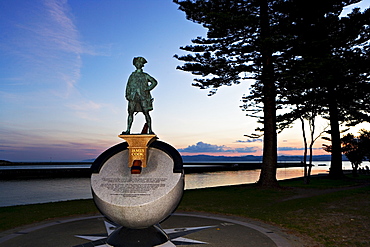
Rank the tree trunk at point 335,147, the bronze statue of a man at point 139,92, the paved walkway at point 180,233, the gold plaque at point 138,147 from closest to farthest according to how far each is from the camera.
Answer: the paved walkway at point 180,233
the gold plaque at point 138,147
the bronze statue of a man at point 139,92
the tree trunk at point 335,147

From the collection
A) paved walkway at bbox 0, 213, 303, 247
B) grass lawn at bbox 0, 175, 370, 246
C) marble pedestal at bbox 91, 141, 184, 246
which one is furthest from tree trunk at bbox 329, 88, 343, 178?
marble pedestal at bbox 91, 141, 184, 246

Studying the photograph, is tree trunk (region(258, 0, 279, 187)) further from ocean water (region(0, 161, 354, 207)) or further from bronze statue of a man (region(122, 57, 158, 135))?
ocean water (region(0, 161, 354, 207))

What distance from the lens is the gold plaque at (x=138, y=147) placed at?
920cm

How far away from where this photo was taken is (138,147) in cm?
930

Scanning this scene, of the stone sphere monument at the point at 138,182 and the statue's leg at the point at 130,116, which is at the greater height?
the statue's leg at the point at 130,116

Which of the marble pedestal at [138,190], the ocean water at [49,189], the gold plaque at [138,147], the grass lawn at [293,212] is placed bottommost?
the ocean water at [49,189]

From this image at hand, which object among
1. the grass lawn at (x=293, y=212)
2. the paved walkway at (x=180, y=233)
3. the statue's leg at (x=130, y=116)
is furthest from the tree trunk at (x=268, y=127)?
the statue's leg at (x=130, y=116)

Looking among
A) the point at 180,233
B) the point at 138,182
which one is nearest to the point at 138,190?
the point at 138,182

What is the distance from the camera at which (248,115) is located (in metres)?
26.9

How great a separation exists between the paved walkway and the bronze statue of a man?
3116 mm

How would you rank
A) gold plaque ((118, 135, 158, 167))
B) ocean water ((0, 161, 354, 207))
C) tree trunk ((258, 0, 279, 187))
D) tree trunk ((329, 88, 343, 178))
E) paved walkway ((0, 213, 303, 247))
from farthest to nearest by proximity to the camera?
tree trunk ((329, 88, 343, 178)) < ocean water ((0, 161, 354, 207)) < tree trunk ((258, 0, 279, 187)) < gold plaque ((118, 135, 158, 167)) < paved walkway ((0, 213, 303, 247))

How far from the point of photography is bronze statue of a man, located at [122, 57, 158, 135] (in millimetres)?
9961

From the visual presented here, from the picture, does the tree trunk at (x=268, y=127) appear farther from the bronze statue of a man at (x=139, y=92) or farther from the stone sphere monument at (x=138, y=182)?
the stone sphere monument at (x=138, y=182)

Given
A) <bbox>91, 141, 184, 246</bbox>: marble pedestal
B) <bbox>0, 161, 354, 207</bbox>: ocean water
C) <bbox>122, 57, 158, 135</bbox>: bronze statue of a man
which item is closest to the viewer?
<bbox>91, 141, 184, 246</bbox>: marble pedestal
